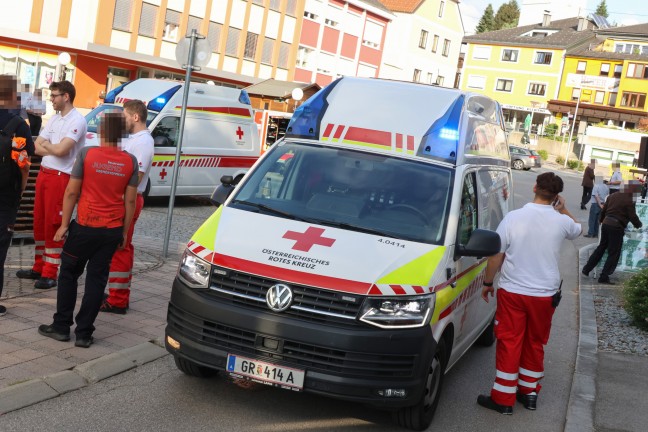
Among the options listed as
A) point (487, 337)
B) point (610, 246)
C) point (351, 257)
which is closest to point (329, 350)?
point (351, 257)

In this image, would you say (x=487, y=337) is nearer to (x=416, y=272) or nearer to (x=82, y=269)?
(x=416, y=272)

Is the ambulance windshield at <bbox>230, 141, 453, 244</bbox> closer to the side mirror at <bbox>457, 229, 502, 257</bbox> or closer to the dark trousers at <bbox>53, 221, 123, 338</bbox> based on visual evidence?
the side mirror at <bbox>457, 229, 502, 257</bbox>

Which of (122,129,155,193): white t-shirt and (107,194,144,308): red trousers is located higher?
(122,129,155,193): white t-shirt

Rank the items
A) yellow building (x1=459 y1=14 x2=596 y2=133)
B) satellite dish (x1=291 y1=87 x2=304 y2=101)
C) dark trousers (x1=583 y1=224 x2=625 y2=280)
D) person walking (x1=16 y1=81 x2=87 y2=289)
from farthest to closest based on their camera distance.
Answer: yellow building (x1=459 y1=14 x2=596 y2=133)
satellite dish (x1=291 y1=87 x2=304 y2=101)
dark trousers (x1=583 y1=224 x2=625 y2=280)
person walking (x1=16 y1=81 x2=87 y2=289)

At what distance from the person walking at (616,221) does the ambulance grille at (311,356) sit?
10.1 m

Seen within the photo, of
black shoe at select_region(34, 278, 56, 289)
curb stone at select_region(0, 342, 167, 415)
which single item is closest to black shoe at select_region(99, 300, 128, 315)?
black shoe at select_region(34, 278, 56, 289)

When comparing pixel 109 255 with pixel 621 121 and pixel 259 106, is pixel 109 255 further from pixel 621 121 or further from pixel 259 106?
pixel 621 121

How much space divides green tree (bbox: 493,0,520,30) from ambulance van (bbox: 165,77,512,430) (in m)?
127

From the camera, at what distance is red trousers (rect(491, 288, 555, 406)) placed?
6430 mm

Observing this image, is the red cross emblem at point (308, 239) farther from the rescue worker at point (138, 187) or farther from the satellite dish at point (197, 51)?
the satellite dish at point (197, 51)

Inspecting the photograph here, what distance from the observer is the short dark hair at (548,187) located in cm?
641

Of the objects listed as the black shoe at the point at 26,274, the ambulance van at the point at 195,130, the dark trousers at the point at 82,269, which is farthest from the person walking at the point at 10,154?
the ambulance van at the point at 195,130

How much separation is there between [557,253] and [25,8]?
39589mm

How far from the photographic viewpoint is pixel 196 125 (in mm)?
17062
